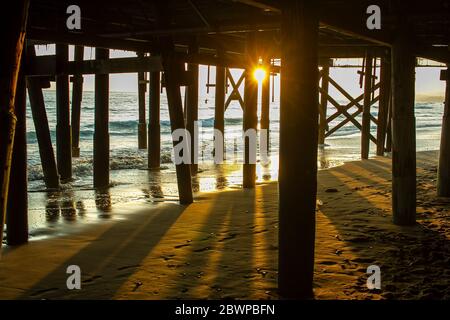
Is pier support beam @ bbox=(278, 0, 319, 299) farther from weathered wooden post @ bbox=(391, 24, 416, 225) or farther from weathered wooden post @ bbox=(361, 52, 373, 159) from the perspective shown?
weathered wooden post @ bbox=(361, 52, 373, 159)

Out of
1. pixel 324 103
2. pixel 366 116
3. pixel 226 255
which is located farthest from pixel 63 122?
pixel 324 103

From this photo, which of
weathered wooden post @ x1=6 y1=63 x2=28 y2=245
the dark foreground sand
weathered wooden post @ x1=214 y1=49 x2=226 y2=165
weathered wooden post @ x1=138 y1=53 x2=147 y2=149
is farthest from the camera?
weathered wooden post @ x1=138 y1=53 x2=147 y2=149

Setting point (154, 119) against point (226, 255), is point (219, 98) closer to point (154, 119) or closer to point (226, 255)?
point (154, 119)

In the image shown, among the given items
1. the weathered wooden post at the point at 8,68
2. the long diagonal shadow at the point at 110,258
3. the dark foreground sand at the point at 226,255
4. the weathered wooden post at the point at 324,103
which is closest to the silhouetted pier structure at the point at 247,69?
the weathered wooden post at the point at 8,68

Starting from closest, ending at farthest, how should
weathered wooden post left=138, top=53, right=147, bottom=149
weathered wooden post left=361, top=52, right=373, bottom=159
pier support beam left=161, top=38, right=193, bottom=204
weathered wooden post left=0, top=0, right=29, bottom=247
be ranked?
weathered wooden post left=0, top=0, right=29, bottom=247, pier support beam left=161, top=38, right=193, bottom=204, weathered wooden post left=361, top=52, right=373, bottom=159, weathered wooden post left=138, top=53, right=147, bottom=149

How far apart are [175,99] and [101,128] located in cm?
271

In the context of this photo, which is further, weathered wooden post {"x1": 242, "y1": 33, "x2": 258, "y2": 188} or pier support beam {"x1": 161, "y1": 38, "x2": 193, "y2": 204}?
weathered wooden post {"x1": 242, "y1": 33, "x2": 258, "y2": 188}

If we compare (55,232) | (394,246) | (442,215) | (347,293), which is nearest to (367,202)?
(442,215)

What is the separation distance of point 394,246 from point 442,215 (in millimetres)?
1714

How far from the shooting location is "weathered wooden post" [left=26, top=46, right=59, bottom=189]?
8.59 metres

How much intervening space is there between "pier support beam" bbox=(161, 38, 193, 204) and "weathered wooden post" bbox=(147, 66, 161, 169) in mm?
3903

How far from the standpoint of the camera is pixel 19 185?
523 cm

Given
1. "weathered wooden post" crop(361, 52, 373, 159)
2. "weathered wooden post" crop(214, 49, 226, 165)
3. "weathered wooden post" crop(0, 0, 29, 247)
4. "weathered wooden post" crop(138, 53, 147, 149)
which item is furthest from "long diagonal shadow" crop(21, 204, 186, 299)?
"weathered wooden post" crop(138, 53, 147, 149)

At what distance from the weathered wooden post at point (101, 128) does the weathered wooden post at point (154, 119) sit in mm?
1910
